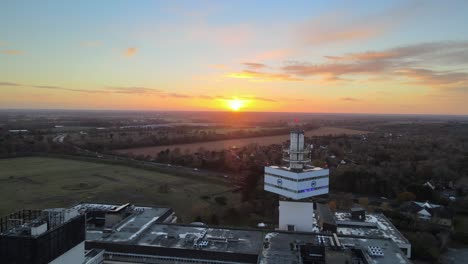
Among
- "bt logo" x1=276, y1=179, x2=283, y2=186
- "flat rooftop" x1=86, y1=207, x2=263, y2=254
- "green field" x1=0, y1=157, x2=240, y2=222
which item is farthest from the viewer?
"green field" x1=0, y1=157, x2=240, y2=222

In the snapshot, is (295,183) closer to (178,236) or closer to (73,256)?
(178,236)

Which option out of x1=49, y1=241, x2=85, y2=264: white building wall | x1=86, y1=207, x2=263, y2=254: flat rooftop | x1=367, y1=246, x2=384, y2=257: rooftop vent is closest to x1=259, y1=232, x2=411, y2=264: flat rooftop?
x1=367, y1=246, x2=384, y2=257: rooftop vent

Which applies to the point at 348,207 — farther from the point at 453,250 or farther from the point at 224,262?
the point at 224,262

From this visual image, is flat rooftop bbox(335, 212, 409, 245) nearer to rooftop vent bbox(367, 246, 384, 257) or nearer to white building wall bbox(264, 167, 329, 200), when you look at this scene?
white building wall bbox(264, 167, 329, 200)

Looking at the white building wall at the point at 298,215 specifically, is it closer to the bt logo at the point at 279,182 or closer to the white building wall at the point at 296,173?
the bt logo at the point at 279,182

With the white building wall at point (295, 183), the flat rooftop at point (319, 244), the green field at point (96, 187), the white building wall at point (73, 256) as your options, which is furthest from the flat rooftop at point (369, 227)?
the white building wall at point (73, 256)

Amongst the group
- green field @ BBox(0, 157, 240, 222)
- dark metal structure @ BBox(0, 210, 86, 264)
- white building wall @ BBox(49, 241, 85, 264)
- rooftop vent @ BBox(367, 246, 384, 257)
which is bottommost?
green field @ BBox(0, 157, 240, 222)

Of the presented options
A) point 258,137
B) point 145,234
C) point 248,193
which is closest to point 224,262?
point 145,234

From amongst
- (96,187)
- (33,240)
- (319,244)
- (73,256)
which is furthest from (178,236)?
(96,187)
